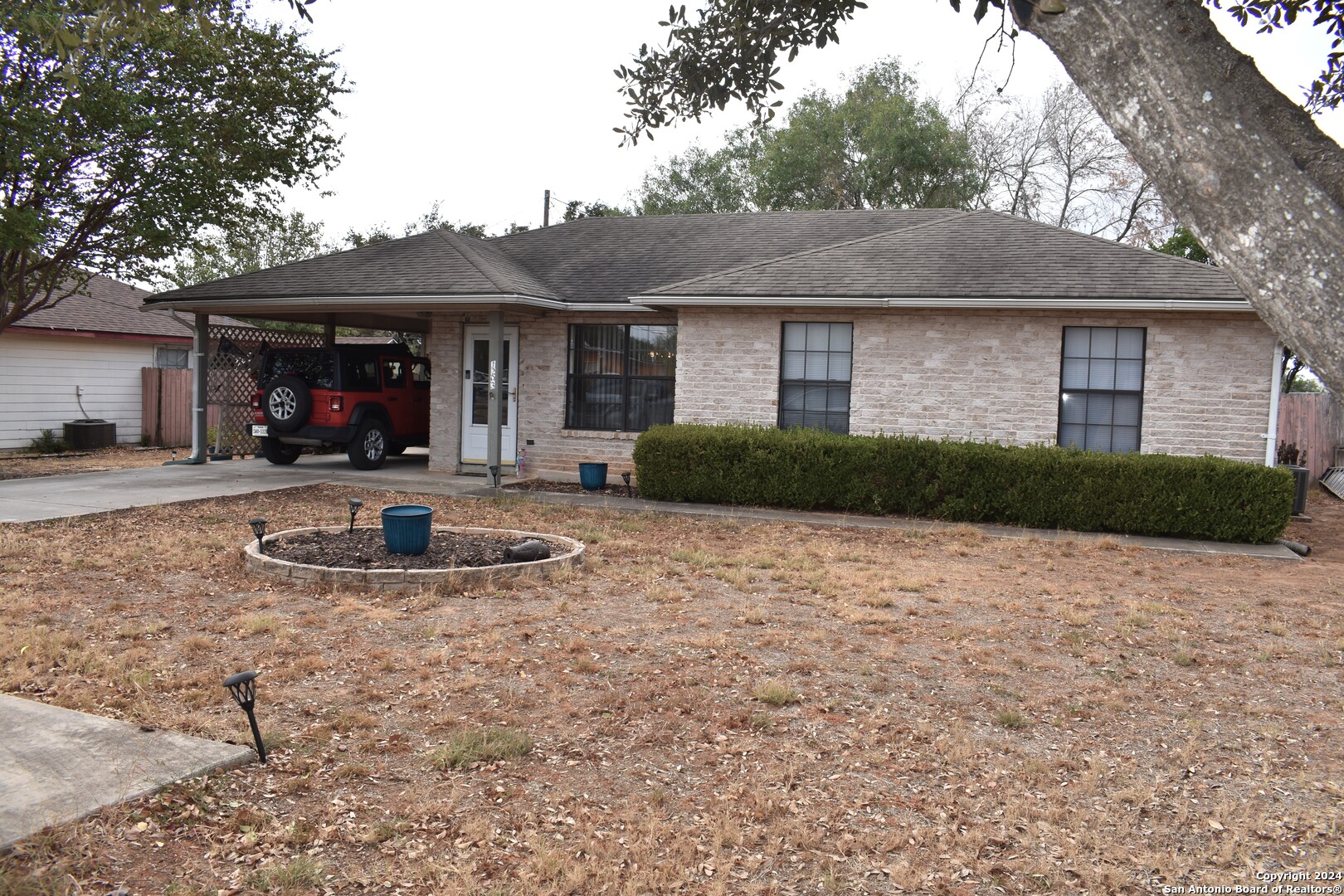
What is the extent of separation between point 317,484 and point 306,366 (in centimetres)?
259

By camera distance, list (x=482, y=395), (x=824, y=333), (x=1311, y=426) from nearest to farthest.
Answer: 1. (x=824, y=333)
2. (x=482, y=395)
3. (x=1311, y=426)

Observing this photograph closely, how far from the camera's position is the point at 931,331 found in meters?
13.6

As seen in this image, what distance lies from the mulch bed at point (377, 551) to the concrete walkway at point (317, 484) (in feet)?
12.5

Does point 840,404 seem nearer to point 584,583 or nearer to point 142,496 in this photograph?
point 584,583

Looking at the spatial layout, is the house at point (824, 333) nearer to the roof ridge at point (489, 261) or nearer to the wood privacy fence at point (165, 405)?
the roof ridge at point (489, 261)

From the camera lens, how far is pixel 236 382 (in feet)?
59.6

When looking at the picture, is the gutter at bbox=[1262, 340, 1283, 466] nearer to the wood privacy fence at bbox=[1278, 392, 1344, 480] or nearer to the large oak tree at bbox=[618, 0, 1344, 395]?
the wood privacy fence at bbox=[1278, 392, 1344, 480]

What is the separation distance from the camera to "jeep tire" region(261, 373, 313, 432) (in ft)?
52.7

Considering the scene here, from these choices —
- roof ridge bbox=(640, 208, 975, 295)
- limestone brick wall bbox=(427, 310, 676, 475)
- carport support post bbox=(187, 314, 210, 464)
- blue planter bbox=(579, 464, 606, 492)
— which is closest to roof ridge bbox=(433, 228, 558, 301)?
limestone brick wall bbox=(427, 310, 676, 475)

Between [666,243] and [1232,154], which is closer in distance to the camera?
[1232,154]

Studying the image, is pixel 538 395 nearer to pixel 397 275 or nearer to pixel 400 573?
pixel 397 275

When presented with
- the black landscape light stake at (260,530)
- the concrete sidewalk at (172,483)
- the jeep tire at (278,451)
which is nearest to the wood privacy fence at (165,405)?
the concrete sidewalk at (172,483)

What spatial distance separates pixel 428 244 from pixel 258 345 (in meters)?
4.19

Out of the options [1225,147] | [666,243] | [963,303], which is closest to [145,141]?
[666,243]
